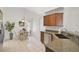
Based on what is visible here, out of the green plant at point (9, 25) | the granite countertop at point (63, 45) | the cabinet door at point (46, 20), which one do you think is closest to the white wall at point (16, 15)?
the green plant at point (9, 25)

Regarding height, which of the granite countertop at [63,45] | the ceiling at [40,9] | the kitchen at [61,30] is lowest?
the granite countertop at [63,45]

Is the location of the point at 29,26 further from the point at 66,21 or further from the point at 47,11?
the point at 66,21

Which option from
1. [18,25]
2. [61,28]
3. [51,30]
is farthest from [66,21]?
[18,25]

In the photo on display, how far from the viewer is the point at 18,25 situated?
212cm

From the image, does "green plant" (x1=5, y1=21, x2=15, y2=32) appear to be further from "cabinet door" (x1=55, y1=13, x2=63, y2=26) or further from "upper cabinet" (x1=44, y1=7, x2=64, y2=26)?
"cabinet door" (x1=55, y1=13, x2=63, y2=26)

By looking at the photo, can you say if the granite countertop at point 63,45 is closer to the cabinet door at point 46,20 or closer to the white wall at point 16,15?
the cabinet door at point 46,20

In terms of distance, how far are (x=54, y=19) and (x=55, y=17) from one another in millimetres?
37

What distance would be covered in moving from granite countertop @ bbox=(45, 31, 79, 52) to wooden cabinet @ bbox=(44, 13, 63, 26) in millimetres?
154

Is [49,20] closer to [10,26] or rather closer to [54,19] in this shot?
[54,19]

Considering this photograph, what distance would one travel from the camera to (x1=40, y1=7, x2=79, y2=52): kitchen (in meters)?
2.11

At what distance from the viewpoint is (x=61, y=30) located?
2.13 metres

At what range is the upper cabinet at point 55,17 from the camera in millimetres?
2125
